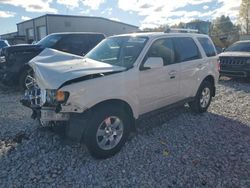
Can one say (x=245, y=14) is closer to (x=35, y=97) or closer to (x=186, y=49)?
(x=186, y=49)

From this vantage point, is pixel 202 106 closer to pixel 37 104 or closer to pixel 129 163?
pixel 129 163

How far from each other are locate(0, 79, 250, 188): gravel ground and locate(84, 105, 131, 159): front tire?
0.16 meters

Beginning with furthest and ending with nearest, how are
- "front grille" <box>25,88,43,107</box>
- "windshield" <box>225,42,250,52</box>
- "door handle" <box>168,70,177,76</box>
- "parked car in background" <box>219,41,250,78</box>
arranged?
1. "windshield" <box>225,42,250,52</box>
2. "parked car in background" <box>219,41,250,78</box>
3. "door handle" <box>168,70,177,76</box>
4. "front grille" <box>25,88,43,107</box>

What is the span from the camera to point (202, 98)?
6.02 metres

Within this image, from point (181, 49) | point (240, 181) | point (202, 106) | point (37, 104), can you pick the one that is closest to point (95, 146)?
point (37, 104)

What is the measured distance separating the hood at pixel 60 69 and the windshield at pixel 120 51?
1.21ft

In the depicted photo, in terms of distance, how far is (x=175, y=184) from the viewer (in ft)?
10.9

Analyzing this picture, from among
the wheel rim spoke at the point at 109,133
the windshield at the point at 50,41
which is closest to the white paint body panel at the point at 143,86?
the wheel rim spoke at the point at 109,133

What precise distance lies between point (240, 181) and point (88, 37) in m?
7.84

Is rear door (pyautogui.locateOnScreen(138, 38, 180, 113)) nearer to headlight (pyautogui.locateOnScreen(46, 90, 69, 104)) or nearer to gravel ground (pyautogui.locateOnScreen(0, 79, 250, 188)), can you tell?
gravel ground (pyautogui.locateOnScreen(0, 79, 250, 188))

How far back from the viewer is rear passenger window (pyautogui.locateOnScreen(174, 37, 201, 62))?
16.8 feet


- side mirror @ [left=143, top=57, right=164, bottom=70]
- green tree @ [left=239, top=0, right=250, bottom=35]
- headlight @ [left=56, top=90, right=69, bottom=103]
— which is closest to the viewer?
headlight @ [left=56, top=90, right=69, bottom=103]

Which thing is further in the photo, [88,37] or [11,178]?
[88,37]

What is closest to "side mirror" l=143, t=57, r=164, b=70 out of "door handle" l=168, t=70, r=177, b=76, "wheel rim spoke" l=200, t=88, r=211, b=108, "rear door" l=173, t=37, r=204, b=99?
"door handle" l=168, t=70, r=177, b=76
